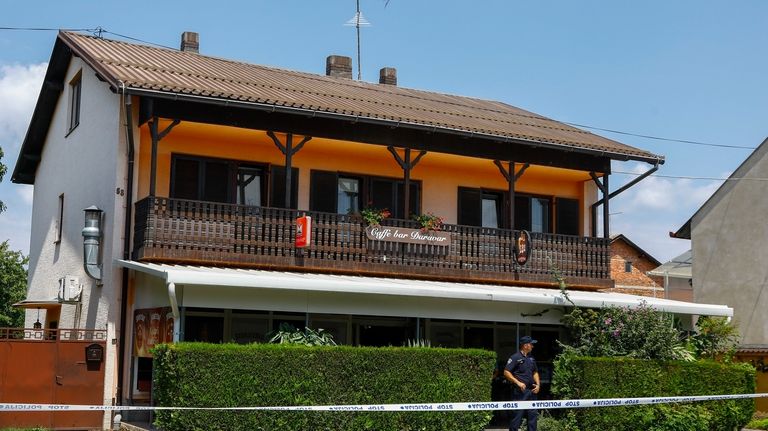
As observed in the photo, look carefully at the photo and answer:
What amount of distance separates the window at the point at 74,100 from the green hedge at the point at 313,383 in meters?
9.81

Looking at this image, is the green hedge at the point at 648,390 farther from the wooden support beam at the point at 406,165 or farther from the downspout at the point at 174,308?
the downspout at the point at 174,308

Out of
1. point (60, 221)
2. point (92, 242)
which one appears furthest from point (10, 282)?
point (92, 242)

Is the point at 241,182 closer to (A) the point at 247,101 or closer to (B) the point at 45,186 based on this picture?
(A) the point at 247,101

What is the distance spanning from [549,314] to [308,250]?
495 centimetres

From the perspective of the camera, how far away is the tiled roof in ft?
61.9

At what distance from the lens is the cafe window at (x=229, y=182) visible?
20.1m

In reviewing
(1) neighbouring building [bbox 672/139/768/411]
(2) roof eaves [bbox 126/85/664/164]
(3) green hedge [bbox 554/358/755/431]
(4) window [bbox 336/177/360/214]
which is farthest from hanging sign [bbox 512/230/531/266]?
(1) neighbouring building [bbox 672/139/768/411]

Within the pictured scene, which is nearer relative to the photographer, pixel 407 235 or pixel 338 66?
pixel 407 235

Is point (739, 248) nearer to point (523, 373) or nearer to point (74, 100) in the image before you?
→ point (523, 373)

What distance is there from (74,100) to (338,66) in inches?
288

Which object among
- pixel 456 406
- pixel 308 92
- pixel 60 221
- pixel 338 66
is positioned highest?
pixel 338 66

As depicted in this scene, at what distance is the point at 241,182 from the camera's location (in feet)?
68.2

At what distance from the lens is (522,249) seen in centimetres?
2155

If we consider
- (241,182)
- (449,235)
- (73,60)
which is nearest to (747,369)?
(449,235)
